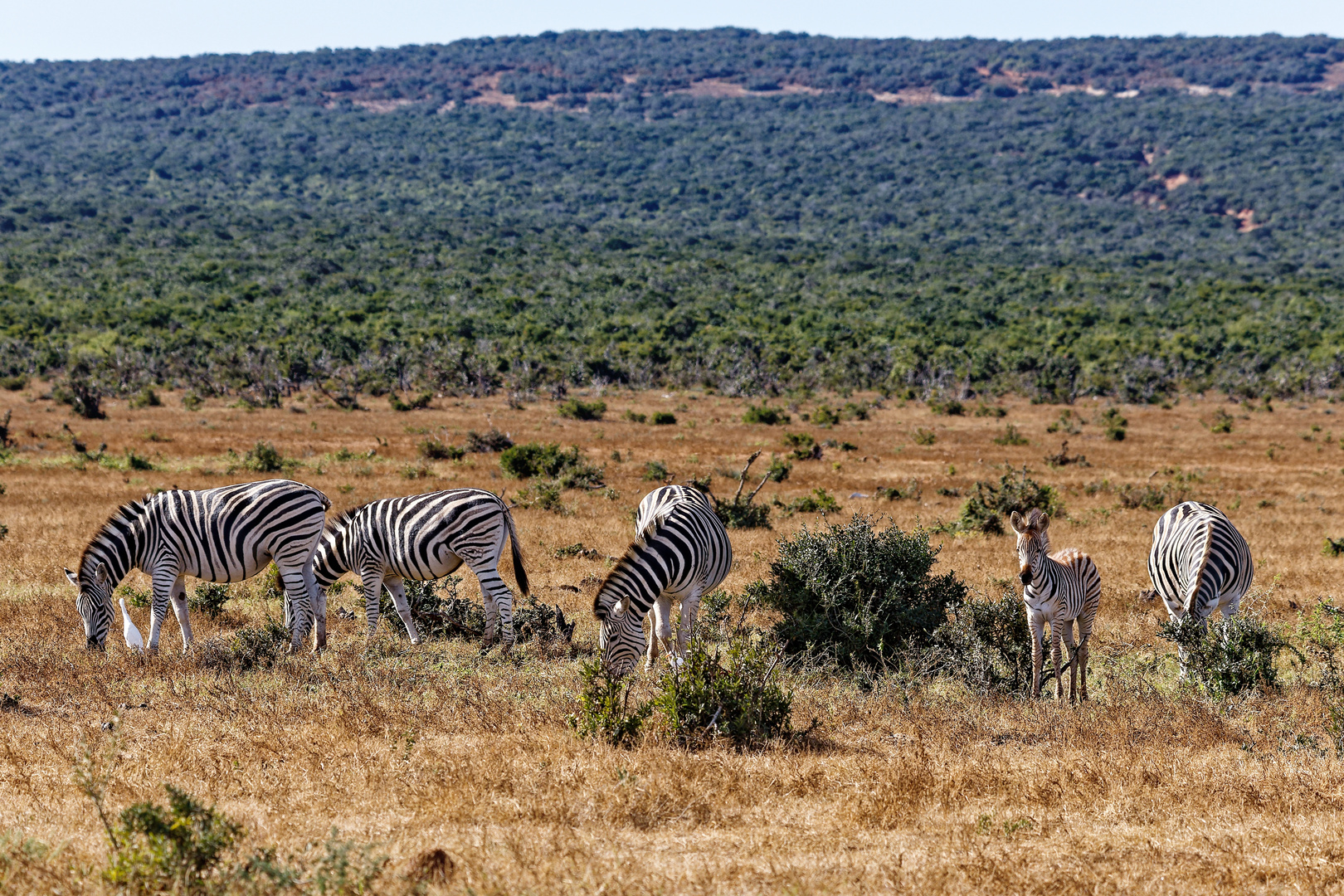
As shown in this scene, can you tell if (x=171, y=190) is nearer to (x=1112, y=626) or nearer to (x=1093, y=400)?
(x=1093, y=400)

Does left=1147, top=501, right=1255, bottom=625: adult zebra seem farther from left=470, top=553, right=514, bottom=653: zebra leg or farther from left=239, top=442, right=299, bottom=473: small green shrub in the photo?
left=239, top=442, right=299, bottom=473: small green shrub

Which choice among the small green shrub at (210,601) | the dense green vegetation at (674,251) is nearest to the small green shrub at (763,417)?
the dense green vegetation at (674,251)

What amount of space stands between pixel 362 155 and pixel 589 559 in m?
167

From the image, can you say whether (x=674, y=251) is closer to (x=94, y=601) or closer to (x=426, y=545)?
(x=426, y=545)

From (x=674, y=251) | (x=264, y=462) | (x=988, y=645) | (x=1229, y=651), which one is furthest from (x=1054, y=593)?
(x=674, y=251)

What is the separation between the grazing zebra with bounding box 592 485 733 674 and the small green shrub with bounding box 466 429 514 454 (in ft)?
68.3

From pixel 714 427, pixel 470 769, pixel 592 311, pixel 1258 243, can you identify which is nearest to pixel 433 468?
pixel 714 427

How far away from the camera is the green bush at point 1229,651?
993 cm

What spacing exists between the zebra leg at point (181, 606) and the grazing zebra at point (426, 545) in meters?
1.42

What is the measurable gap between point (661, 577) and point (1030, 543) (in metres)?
3.40

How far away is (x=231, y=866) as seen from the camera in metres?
5.45

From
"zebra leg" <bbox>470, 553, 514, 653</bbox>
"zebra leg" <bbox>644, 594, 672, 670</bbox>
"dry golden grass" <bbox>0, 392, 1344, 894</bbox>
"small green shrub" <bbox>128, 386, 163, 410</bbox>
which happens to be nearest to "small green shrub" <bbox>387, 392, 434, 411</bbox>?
"small green shrub" <bbox>128, 386, 163, 410</bbox>

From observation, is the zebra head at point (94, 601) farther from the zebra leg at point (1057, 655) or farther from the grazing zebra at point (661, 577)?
the zebra leg at point (1057, 655)

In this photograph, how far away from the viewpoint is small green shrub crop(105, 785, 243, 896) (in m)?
5.18
